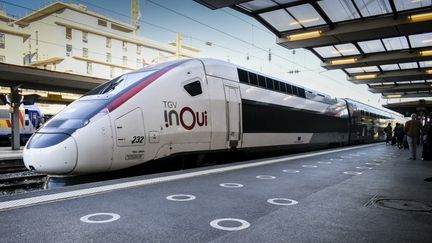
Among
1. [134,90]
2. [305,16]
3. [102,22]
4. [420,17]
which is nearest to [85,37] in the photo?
[102,22]

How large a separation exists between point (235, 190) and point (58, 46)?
45.5m

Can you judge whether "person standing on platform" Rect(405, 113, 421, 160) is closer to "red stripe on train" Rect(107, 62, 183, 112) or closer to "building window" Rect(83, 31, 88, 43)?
"red stripe on train" Rect(107, 62, 183, 112)

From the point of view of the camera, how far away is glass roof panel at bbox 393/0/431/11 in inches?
506

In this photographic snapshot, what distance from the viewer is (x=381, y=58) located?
20406 millimetres

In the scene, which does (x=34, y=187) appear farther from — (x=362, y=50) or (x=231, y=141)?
(x=362, y=50)

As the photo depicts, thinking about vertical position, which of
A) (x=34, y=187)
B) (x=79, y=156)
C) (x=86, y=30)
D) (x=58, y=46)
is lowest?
(x=34, y=187)

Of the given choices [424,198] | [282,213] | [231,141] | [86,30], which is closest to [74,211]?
[282,213]

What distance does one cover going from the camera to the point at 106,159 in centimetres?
634

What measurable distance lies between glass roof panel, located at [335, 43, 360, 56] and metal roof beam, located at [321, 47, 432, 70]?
0.68 m

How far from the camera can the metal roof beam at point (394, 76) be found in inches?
989

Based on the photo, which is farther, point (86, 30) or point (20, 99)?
point (86, 30)

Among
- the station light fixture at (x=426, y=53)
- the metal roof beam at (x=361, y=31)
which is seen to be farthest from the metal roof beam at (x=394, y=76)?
the metal roof beam at (x=361, y=31)

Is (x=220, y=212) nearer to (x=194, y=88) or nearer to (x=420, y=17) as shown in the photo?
(x=194, y=88)

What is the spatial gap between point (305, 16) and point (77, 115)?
11.2m
